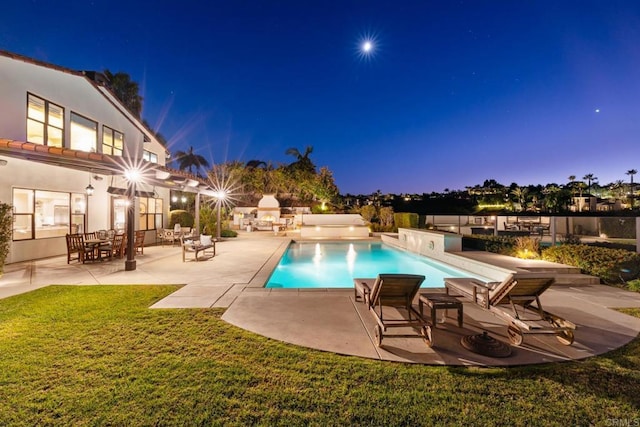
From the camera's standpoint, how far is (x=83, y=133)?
37.0 feet

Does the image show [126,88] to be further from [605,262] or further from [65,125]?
[605,262]

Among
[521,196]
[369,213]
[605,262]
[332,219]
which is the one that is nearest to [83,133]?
[332,219]

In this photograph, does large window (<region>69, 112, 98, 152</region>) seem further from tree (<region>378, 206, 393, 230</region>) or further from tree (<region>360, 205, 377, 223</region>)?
tree (<region>360, 205, 377, 223</region>)

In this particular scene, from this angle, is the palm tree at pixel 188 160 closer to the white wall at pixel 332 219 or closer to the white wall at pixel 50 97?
the white wall at pixel 332 219

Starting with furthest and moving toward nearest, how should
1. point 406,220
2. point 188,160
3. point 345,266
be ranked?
1. point 188,160
2. point 406,220
3. point 345,266

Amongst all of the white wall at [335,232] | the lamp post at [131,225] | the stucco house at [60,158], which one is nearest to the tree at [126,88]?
the stucco house at [60,158]

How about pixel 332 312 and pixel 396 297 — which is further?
pixel 332 312

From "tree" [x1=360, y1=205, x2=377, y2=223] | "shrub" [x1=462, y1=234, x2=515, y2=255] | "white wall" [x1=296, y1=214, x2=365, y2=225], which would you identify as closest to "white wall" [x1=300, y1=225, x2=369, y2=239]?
"tree" [x1=360, y1=205, x2=377, y2=223]

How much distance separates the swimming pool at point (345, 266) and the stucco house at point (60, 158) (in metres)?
5.32

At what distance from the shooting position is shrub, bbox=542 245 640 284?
6.40m

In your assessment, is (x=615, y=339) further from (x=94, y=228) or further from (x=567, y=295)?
(x=94, y=228)

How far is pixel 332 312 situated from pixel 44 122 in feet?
39.3

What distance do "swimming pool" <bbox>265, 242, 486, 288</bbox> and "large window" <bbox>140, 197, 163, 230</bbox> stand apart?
25.4 feet

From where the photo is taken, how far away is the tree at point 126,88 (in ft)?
89.4
